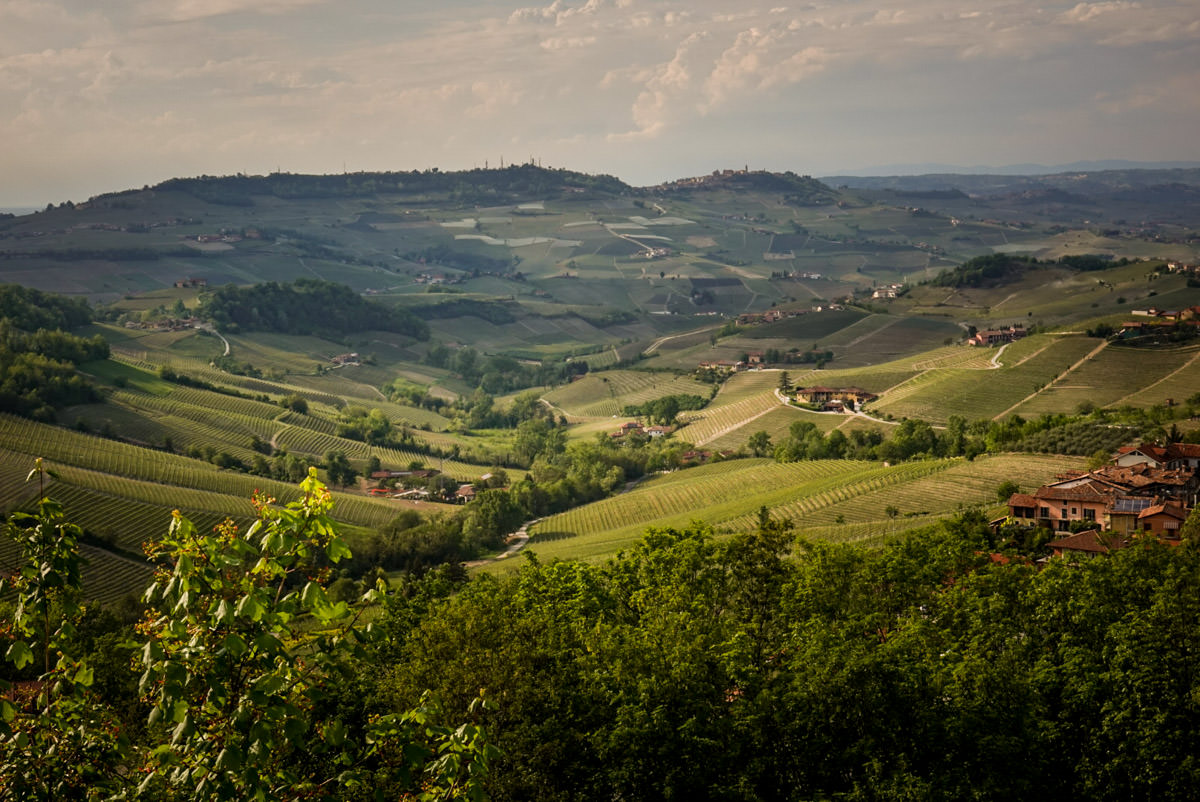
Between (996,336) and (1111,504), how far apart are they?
92.9 metres

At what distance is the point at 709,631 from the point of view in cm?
3039

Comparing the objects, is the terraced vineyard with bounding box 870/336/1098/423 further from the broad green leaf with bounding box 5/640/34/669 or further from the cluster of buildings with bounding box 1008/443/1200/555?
the broad green leaf with bounding box 5/640/34/669

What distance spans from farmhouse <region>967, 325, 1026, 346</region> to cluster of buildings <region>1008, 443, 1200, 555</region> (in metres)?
81.2

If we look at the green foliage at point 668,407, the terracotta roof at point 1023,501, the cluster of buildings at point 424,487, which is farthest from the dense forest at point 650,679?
the green foliage at point 668,407

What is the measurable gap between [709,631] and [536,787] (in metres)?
7.52

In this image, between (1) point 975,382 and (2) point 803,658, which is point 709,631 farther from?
(1) point 975,382

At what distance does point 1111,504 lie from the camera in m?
57.5

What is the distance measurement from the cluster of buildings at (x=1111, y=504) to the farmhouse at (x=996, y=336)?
81.2 metres

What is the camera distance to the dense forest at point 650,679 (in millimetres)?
10852

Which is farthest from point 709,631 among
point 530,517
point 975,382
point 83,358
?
point 83,358

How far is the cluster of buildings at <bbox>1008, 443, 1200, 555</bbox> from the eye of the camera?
54469mm

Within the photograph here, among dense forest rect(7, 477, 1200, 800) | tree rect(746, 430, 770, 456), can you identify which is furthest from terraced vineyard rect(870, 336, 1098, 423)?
dense forest rect(7, 477, 1200, 800)

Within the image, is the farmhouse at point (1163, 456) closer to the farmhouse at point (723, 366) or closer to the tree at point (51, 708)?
the tree at point (51, 708)

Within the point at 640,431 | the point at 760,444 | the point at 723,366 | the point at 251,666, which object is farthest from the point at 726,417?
the point at 251,666
